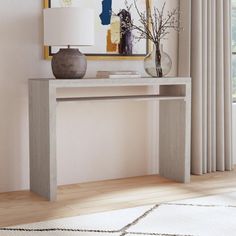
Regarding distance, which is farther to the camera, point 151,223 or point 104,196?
point 104,196

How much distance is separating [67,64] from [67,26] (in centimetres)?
26

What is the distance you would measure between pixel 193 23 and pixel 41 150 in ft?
5.46

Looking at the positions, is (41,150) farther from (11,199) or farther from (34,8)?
(34,8)

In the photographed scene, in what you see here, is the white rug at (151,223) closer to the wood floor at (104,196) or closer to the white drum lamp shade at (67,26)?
the wood floor at (104,196)

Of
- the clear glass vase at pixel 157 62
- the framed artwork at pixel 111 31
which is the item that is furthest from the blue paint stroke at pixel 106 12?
the clear glass vase at pixel 157 62

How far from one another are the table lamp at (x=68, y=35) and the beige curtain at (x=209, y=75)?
3.52 ft

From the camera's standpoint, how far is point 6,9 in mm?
3814

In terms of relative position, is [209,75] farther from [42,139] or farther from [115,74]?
[42,139]

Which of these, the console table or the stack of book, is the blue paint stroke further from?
the console table

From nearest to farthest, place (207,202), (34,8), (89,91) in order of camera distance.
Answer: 1. (207,202)
2. (34,8)
3. (89,91)

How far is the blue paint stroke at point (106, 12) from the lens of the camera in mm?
4176

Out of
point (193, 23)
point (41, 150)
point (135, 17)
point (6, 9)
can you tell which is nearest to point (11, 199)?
point (41, 150)

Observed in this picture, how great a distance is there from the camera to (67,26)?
360 cm

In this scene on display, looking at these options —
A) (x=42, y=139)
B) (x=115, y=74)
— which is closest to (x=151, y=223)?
(x=42, y=139)
